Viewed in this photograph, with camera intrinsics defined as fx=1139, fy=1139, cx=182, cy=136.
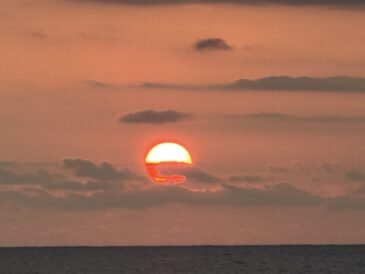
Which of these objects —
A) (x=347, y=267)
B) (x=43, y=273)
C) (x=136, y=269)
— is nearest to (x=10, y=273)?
(x=43, y=273)

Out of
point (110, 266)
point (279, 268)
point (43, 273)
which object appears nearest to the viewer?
point (43, 273)

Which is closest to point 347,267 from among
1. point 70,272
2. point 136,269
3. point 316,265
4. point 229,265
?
point 316,265

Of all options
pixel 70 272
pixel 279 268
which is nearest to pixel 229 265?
pixel 279 268

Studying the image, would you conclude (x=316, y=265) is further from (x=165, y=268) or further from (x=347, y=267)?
(x=165, y=268)

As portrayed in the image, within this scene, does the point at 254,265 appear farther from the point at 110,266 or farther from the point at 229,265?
the point at 110,266

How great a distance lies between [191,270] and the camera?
159500mm

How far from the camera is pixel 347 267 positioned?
171125 millimetres

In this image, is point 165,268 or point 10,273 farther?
point 165,268

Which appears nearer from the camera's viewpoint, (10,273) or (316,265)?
(10,273)

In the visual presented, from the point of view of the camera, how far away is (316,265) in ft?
579

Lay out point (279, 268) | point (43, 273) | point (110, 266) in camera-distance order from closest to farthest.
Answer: point (43, 273) < point (279, 268) < point (110, 266)

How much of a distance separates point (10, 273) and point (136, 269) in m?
21.0

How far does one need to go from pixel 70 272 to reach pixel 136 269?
1483 centimetres

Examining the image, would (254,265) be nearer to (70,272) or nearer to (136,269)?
(136,269)
